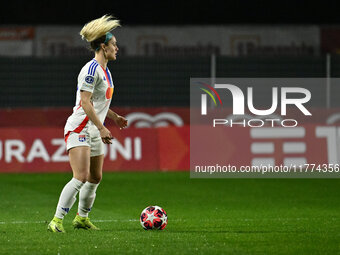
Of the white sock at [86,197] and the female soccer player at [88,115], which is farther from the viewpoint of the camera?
the white sock at [86,197]

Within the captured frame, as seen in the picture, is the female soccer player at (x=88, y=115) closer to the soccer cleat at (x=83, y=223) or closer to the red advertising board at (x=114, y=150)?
the soccer cleat at (x=83, y=223)

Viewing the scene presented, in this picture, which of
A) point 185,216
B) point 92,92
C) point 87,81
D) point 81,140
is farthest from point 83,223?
point 185,216

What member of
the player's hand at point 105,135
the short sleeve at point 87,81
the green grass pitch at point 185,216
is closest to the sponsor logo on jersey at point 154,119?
the green grass pitch at point 185,216

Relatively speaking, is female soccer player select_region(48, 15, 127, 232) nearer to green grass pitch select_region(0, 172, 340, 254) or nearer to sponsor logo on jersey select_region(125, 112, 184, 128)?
green grass pitch select_region(0, 172, 340, 254)

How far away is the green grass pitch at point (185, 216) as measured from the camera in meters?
7.77

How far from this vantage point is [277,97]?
2211 centimetres

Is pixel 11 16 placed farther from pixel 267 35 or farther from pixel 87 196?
pixel 87 196

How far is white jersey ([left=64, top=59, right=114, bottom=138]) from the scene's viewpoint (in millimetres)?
8625

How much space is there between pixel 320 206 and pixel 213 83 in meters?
10.3

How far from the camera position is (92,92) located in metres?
8.63

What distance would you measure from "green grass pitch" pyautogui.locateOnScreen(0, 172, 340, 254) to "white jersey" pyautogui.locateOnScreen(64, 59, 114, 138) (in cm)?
113

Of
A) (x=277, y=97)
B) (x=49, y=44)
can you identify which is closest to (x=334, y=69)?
(x=277, y=97)

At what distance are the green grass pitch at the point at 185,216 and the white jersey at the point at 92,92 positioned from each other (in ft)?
3.72

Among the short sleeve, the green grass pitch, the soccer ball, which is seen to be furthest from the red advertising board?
the short sleeve
